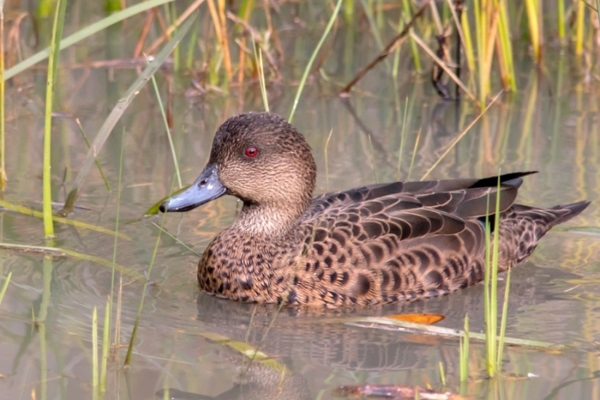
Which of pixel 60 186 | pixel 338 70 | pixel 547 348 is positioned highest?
pixel 338 70

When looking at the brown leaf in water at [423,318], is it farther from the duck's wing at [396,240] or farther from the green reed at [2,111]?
the green reed at [2,111]

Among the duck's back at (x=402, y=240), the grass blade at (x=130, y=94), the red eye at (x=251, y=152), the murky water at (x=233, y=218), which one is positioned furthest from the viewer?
the red eye at (x=251, y=152)

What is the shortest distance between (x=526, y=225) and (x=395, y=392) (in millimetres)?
2041

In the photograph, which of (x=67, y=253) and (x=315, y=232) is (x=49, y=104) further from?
(x=315, y=232)

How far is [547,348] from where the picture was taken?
418 cm

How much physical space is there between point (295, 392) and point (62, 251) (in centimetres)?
148

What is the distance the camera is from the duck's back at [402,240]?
4918 millimetres

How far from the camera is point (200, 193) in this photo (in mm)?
5020

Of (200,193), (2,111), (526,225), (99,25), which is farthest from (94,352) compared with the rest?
(526,225)

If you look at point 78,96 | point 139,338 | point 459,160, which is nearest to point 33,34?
point 78,96

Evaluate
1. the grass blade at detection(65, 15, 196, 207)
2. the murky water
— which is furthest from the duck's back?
the grass blade at detection(65, 15, 196, 207)

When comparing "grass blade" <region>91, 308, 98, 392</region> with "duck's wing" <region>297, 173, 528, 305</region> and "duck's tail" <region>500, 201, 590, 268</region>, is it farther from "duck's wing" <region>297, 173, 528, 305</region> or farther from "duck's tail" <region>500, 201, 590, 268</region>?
"duck's tail" <region>500, 201, 590, 268</region>

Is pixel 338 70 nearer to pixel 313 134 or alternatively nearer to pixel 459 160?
pixel 313 134

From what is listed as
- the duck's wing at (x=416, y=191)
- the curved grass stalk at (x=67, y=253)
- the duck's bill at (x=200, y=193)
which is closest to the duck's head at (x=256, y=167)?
the duck's bill at (x=200, y=193)
